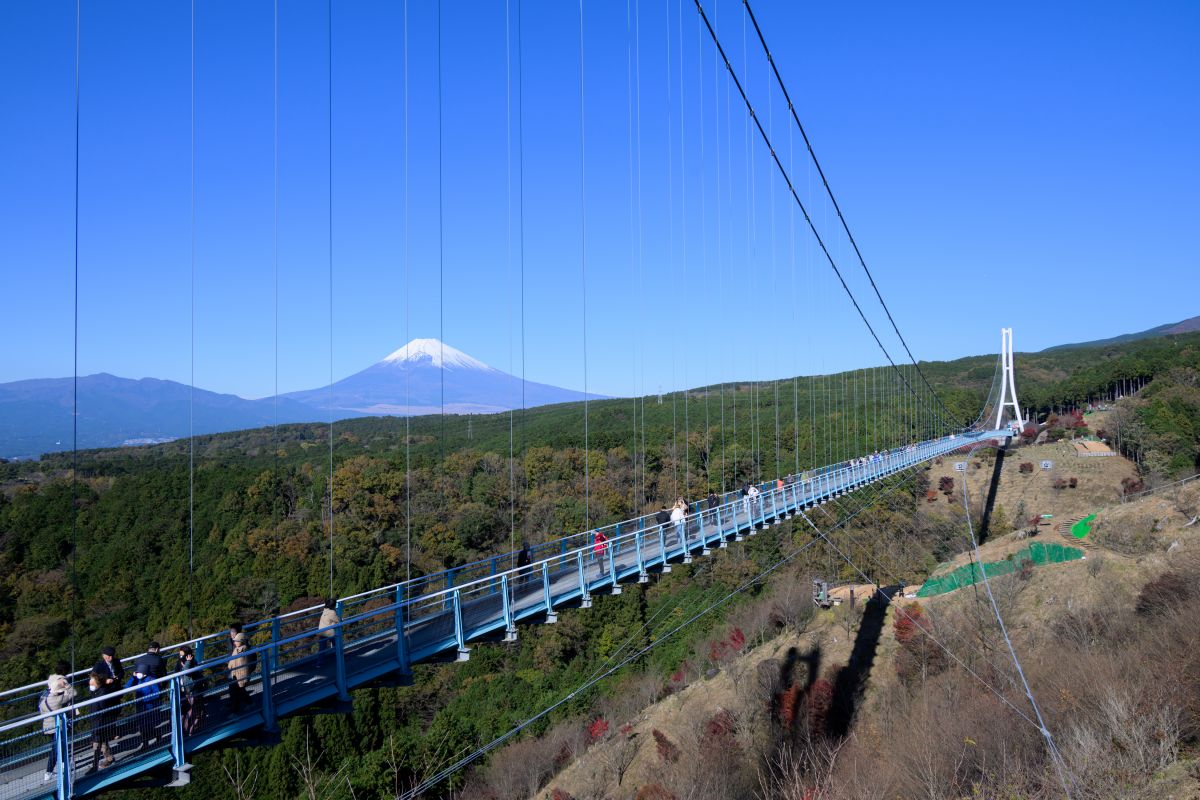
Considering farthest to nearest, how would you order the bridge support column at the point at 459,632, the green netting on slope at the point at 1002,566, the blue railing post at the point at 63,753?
the green netting on slope at the point at 1002,566 → the bridge support column at the point at 459,632 → the blue railing post at the point at 63,753

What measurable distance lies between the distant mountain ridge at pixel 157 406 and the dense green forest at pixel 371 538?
5.38 ft

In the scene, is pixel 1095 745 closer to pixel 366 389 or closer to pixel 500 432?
pixel 500 432

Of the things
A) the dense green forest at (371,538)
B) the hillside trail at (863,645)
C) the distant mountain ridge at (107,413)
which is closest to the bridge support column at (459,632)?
the dense green forest at (371,538)

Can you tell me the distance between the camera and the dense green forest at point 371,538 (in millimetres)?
28875

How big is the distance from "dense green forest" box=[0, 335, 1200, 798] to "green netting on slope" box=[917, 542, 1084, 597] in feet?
16.8

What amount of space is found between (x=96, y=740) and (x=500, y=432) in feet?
196

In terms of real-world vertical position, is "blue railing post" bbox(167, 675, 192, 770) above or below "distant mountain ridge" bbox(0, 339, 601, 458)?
below

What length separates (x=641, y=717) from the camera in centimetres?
3331

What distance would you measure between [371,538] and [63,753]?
31.9 metres

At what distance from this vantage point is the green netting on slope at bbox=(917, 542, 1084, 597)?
3391cm

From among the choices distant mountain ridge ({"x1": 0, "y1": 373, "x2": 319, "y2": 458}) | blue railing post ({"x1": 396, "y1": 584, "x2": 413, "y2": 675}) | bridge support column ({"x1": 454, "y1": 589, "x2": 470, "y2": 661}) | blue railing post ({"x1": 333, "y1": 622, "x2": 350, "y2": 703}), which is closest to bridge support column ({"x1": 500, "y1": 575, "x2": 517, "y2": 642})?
bridge support column ({"x1": 454, "y1": 589, "x2": 470, "y2": 661})

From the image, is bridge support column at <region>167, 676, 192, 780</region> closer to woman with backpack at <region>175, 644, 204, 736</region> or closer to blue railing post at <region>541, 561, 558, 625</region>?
woman with backpack at <region>175, 644, 204, 736</region>

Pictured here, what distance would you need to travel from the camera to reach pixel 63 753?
20.5 feet

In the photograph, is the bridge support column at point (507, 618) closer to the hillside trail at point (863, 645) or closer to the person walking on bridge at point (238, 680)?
the person walking on bridge at point (238, 680)
